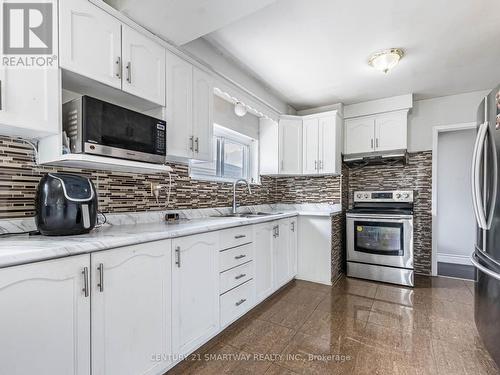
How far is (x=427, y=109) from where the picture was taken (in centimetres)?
358

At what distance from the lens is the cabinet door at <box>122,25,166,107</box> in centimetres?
161

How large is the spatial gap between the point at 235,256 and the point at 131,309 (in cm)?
94

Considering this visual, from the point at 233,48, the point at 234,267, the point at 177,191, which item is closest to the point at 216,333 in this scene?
the point at 234,267

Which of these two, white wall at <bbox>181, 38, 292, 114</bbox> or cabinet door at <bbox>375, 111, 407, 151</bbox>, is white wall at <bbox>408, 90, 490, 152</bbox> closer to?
cabinet door at <bbox>375, 111, 407, 151</bbox>

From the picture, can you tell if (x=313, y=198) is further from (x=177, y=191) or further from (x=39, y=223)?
(x=39, y=223)

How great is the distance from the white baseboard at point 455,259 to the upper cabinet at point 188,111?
417 cm

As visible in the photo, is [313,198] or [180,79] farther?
[313,198]

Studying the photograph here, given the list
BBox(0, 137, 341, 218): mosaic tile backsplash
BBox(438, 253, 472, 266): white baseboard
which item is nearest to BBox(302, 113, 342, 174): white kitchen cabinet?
BBox(0, 137, 341, 218): mosaic tile backsplash

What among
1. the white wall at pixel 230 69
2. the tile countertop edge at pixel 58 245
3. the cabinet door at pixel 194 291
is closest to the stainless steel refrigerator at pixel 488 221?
the cabinet door at pixel 194 291

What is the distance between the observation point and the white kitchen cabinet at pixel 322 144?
3.45 metres

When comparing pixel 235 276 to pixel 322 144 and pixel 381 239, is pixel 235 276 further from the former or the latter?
pixel 322 144

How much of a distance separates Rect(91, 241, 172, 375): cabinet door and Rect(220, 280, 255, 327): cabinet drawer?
0.54 m

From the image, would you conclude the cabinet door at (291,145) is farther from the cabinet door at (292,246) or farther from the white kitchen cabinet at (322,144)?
the cabinet door at (292,246)

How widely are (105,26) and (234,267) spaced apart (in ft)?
6.06
